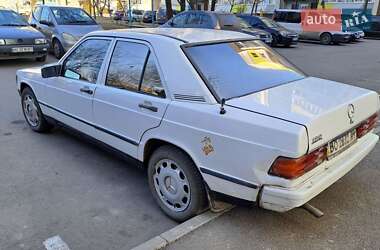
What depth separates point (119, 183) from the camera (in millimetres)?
3934

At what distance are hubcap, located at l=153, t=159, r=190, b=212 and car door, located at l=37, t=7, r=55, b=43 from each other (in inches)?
389

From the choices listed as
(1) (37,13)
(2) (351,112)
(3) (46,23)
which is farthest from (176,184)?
(1) (37,13)

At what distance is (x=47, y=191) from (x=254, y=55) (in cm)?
246

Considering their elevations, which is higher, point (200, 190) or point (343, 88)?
point (343, 88)

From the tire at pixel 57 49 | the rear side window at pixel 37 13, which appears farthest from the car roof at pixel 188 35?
the rear side window at pixel 37 13

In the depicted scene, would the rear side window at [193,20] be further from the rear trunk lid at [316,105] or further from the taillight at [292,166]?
the taillight at [292,166]

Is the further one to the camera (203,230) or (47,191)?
(47,191)

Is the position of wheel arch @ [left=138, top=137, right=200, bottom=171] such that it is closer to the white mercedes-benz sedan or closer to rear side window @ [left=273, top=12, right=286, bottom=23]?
the white mercedes-benz sedan

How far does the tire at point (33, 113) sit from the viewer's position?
5.17 meters

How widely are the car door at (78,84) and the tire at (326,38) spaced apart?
19141 mm

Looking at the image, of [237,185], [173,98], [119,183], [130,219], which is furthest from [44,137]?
[237,185]

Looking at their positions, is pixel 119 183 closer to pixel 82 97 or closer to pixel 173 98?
pixel 82 97

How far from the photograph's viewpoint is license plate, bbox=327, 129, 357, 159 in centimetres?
273

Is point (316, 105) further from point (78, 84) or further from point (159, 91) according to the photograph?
point (78, 84)
